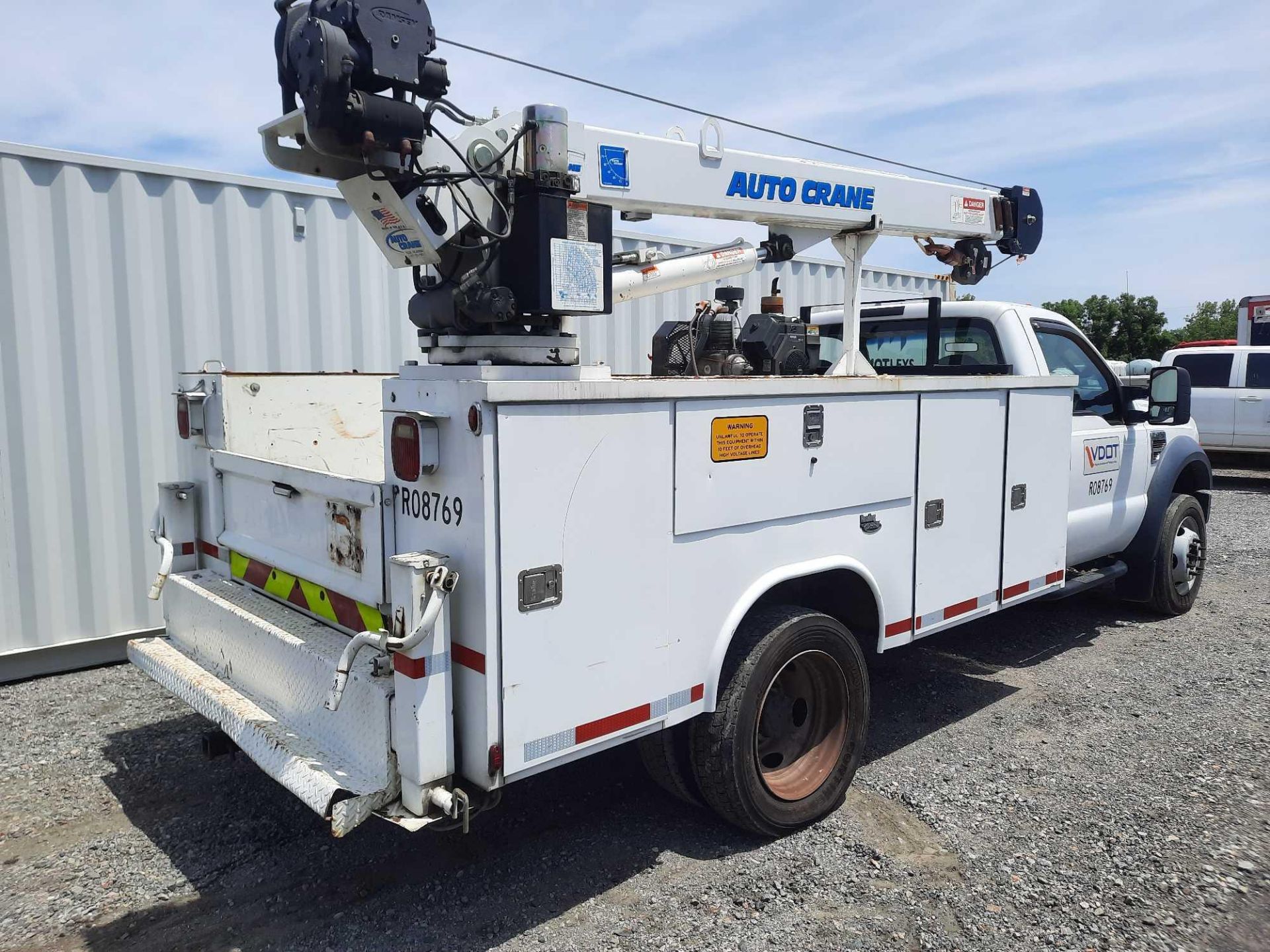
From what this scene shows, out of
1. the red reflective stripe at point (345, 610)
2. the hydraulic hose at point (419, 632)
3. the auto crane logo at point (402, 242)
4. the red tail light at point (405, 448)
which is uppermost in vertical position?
the auto crane logo at point (402, 242)

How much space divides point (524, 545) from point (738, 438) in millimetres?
922

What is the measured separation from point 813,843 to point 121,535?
14.8ft

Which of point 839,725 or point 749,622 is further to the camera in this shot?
point 839,725

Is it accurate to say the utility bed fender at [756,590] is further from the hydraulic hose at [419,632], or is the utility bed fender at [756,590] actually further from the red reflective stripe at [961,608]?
the hydraulic hose at [419,632]

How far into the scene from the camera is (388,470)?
9.71 ft

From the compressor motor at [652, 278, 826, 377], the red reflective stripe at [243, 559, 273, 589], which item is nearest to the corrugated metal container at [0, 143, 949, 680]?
the red reflective stripe at [243, 559, 273, 589]

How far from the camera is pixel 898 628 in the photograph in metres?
3.98

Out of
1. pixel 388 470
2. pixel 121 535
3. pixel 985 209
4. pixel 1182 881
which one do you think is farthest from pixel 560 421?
pixel 121 535

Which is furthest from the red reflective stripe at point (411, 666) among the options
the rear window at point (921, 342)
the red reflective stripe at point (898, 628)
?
the rear window at point (921, 342)

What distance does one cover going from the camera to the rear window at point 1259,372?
1446cm

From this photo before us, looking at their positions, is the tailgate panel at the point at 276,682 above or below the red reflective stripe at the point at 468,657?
below

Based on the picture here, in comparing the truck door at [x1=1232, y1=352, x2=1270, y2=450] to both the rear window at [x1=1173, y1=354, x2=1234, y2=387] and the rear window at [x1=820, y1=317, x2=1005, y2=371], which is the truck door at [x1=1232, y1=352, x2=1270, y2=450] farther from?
the rear window at [x1=820, y1=317, x2=1005, y2=371]

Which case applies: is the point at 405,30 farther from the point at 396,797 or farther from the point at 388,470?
the point at 396,797

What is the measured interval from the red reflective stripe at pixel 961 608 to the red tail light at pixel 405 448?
8.34 ft
